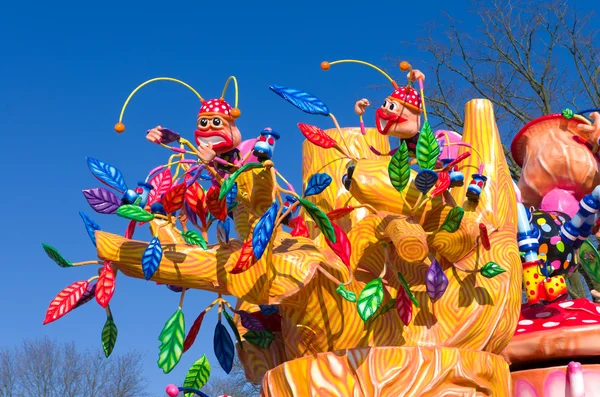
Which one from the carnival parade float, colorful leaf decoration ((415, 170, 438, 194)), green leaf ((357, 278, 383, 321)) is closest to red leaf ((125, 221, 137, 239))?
the carnival parade float

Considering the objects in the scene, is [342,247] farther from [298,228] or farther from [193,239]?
[193,239]

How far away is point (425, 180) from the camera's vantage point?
4.86 m

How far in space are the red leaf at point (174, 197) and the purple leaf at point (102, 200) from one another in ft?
1.02

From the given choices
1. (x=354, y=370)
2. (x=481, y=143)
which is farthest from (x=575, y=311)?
(x=354, y=370)

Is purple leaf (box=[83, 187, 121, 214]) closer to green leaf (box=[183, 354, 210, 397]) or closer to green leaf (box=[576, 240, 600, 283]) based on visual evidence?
green leaf (box=[183, 354, 210, 397])

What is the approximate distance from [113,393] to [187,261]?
13.5 m

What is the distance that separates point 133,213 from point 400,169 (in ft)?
4.72

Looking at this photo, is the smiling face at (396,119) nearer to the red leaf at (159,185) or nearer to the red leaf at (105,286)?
the red leaf at (159,185)

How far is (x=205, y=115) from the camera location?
5.27 m

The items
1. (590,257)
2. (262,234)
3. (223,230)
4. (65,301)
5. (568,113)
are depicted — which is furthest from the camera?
(590,257)

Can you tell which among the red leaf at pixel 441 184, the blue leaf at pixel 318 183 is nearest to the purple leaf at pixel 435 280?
the red leaf at pixel 441 184

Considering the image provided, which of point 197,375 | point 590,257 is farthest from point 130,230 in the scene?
point 590,257

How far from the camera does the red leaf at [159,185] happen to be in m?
5.14

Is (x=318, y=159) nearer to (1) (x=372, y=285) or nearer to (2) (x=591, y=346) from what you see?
(1) (x=372, y=285)
